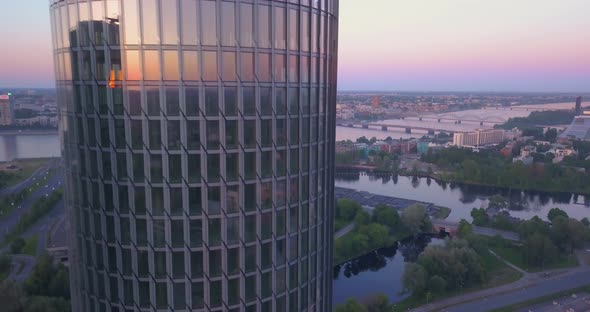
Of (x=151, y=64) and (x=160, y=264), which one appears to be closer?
(x=151, y=64)

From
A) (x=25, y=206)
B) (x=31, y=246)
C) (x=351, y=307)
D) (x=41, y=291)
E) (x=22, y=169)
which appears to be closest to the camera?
(x=351, y=307)

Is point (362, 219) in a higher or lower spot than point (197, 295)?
lower

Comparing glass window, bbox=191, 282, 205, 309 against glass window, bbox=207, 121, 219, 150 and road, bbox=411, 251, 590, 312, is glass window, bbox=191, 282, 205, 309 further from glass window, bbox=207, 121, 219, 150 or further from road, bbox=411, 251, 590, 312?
road, bbox=411, 251, 590, 312

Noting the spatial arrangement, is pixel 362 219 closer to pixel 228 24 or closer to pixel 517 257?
pixel 517 257

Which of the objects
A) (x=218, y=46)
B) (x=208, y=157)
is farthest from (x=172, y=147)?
(x=218, y=46)

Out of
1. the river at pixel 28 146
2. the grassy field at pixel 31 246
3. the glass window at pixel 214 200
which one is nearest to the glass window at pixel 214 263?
the glass window at pixel 214 200

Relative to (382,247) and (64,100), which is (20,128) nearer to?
(382,247)

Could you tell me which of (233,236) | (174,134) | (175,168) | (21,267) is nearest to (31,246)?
(21,267)
